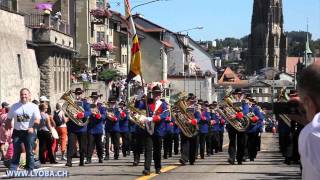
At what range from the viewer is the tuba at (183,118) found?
17.7m

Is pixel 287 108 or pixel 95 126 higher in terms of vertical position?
pixel 287 108

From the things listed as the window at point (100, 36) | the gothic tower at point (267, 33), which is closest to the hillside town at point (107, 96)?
the window at point (100, 36)

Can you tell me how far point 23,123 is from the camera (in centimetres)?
1341

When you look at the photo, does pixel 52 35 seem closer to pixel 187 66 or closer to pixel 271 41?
pixel 187 66

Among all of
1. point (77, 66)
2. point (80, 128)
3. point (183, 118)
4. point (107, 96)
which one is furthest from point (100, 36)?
point (80, 128)

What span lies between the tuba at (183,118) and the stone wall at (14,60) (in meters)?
13.2

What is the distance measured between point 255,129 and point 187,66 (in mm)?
88951

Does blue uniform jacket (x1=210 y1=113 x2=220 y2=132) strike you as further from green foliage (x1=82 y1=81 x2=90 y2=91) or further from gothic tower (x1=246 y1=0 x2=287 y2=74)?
gothic tower (x1=246 y1=0 x2=287 y2=74)

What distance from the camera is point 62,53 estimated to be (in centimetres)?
4106

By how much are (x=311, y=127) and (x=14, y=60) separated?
30020 millimetres

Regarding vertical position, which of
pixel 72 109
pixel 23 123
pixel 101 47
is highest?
pixel 101 47

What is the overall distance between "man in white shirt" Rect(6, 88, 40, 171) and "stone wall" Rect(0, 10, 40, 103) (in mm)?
16568

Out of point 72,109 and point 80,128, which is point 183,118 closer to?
point 80,128

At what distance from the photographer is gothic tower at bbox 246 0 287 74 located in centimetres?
16962
